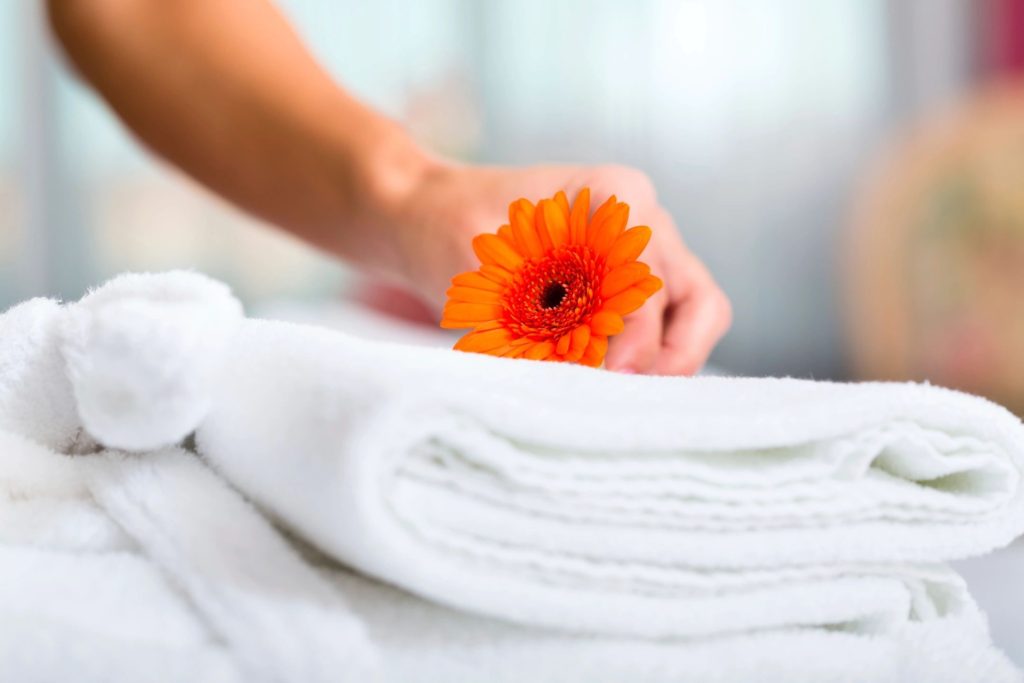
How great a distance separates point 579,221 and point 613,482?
0.17m

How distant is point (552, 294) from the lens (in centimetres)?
46

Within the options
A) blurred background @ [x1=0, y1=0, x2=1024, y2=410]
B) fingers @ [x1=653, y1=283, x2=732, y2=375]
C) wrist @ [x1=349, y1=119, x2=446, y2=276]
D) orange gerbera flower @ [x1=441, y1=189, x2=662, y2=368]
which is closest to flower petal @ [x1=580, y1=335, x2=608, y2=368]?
orange gerbera flower @ [x1=441, y1=189, x2=662, y2=368]

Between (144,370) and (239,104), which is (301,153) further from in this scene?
(144,370)

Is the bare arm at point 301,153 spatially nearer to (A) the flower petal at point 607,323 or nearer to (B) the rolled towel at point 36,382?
(A) the flower petal at point 607,323

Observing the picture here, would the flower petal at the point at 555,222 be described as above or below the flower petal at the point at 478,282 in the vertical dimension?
above

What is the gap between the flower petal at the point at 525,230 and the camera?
463 mm

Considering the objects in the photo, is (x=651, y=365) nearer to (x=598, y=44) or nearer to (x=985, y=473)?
(x=985, y=473)

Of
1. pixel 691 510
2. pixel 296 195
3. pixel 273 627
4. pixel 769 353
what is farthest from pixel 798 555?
pixel 769 353

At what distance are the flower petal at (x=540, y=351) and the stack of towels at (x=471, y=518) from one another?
0.07 m

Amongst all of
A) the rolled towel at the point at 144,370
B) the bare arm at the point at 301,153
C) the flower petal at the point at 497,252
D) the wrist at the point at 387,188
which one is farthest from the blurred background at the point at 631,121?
the rolled towel at the point at 144,370

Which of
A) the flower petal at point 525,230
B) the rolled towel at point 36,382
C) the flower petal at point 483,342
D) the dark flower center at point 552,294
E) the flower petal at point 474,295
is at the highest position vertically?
the flower petal at point 525,230

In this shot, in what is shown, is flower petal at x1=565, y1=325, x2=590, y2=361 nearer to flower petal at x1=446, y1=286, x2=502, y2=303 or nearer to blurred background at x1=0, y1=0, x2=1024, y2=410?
flower petal at x1=446, y1=286, x2=502, y2=303

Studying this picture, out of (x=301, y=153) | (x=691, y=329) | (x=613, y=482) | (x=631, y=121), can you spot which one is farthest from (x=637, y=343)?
(x=631, y=121)

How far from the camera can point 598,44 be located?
6.96ft
